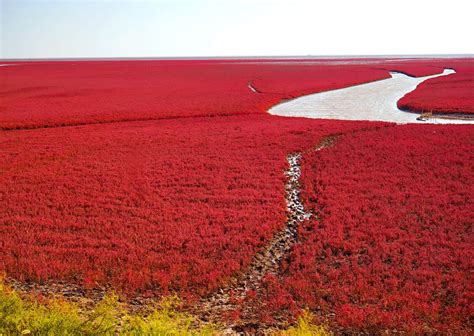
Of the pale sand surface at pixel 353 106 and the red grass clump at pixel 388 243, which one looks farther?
the pale sand surface at pixel 353 106

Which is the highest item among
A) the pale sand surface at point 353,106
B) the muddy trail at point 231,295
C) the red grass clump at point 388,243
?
the pale sand surface at point 353,106

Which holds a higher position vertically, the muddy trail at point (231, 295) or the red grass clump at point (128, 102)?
the red grass clump at point (128, 102)

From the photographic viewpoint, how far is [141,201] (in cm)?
1722

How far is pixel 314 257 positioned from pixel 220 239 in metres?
3.13

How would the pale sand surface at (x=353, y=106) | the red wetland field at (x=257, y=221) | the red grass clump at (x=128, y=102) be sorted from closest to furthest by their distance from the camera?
the red wetland field at (x=257, y=221) → the pale sand surface at (x=353, y=106) → the red grass clump at (x=128, y=102)

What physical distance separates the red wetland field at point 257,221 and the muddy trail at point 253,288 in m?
0.05

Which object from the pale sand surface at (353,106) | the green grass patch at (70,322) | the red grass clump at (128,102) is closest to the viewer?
the green grass patch at (70,322)

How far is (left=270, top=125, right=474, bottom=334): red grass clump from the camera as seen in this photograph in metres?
9.84

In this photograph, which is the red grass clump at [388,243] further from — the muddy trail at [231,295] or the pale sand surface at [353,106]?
the pale sand surface at [353,106]

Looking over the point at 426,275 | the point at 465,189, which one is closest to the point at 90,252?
the point at 426,275

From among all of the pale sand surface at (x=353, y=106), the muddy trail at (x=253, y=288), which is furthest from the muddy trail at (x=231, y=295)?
the pale sand surface at (x=353, y=106)

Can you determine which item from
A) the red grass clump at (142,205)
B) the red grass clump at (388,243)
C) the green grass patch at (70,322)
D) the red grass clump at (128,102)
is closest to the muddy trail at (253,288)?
the red grass clump at (142,205)

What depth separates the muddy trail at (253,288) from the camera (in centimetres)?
959

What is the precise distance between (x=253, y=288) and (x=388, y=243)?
195 inches
